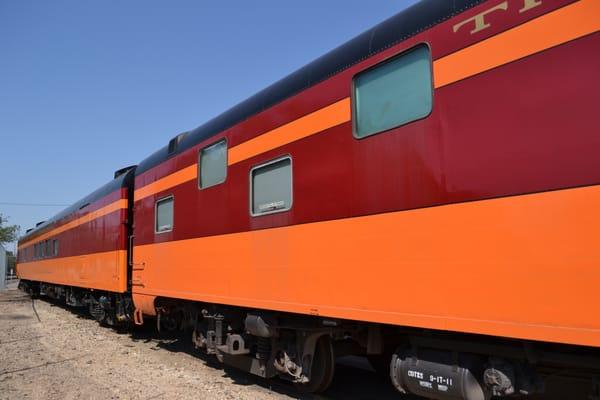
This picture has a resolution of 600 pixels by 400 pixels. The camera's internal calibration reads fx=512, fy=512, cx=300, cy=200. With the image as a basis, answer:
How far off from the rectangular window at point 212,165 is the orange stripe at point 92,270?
13.5 ft

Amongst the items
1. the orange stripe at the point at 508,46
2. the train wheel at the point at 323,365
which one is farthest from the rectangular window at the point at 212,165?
the train wheel at the point at 323,365

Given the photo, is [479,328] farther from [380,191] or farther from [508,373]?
[380,191]

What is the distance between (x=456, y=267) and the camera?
3.40 m

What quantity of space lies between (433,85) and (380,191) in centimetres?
90

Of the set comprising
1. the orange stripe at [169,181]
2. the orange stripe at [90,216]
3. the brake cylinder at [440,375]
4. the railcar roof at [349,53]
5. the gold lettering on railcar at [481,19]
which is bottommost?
the brake cylinder at [440,375]

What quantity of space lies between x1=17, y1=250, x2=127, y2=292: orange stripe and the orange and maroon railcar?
15.9ft

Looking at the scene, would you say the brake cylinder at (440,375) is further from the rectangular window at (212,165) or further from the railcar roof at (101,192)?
the railcar roof at (101,192)

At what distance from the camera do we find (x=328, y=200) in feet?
15.1

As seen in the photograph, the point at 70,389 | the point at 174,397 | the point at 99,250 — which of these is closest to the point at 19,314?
the point at 99,250

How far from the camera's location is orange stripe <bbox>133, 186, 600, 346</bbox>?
282 cm

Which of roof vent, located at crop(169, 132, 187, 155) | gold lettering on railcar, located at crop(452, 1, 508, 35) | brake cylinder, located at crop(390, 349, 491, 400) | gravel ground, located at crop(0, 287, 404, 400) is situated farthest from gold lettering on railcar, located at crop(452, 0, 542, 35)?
roof vent, located at crop(169, 132, 187, 155)

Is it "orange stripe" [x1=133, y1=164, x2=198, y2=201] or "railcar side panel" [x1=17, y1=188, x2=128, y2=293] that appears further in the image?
"railcar side panel" [x1=17, y1=188, x2=128, y2=293]

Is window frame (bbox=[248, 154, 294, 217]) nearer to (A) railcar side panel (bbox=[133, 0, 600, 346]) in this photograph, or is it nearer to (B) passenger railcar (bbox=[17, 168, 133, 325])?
(A) railcar side panel (bbox=[133, 0, 600, 346])

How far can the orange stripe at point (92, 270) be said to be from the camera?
1033cm
